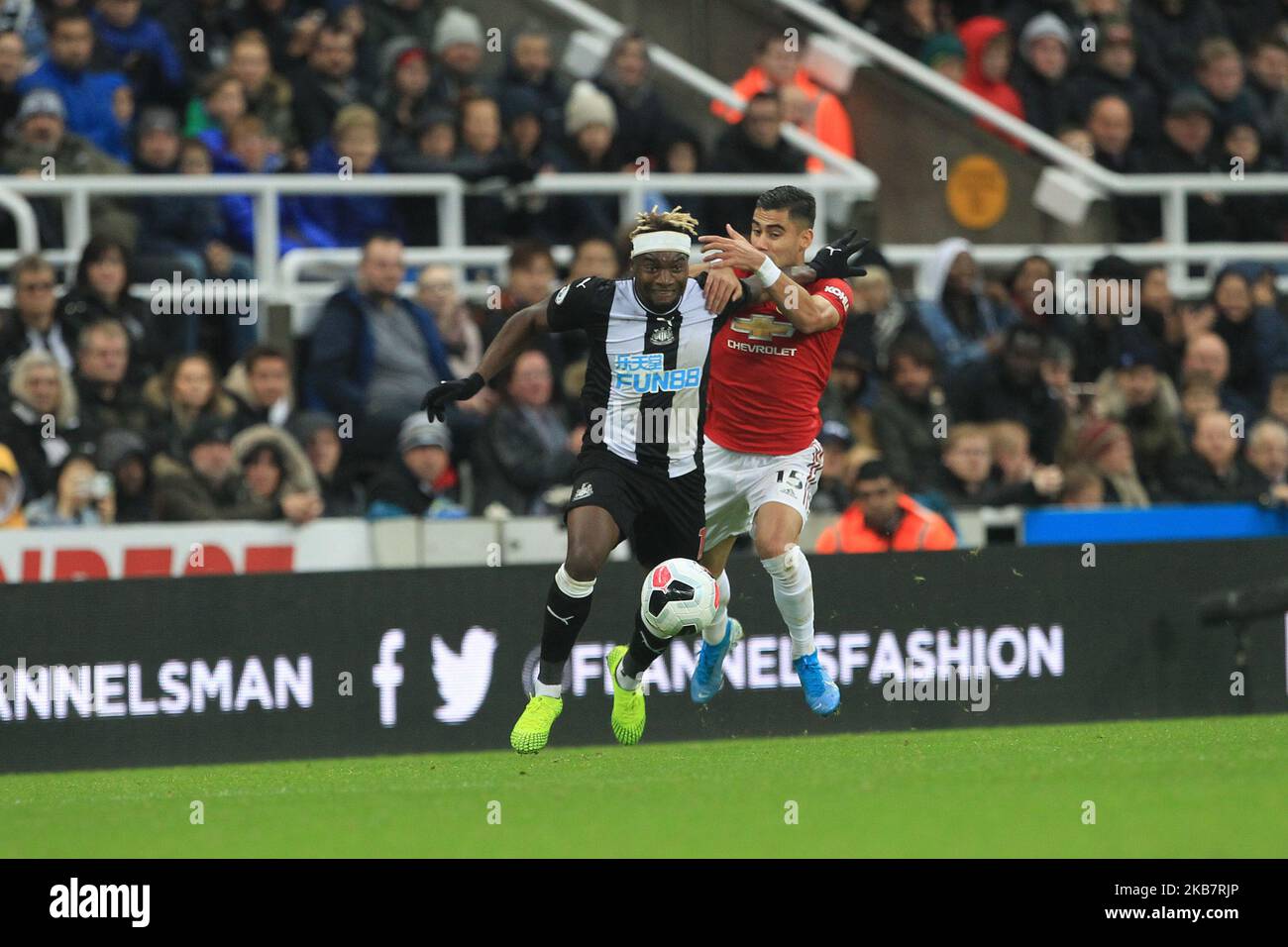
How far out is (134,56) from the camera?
51.5ft

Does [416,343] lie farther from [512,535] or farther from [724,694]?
[724,694]

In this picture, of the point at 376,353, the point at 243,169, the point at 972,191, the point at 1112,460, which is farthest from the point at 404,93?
the point at 1112,460

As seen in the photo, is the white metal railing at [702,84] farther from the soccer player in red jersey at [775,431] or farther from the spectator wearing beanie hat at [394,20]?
the soccer player in red jersey at [775,431]

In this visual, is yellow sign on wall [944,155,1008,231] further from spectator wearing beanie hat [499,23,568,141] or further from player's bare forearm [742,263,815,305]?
player's bare forearm [742,263,815,305]

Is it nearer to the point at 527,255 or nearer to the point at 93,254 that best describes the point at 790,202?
the point at 527,255

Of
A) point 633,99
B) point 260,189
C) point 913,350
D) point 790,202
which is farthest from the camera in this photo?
point 633,99

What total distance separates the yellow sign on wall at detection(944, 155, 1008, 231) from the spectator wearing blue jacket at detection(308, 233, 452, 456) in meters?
5.54

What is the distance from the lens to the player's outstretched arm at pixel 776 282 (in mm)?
10109

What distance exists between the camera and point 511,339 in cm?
1038

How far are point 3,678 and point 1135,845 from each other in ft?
20.5

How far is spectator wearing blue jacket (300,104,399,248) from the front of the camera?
15461 mm

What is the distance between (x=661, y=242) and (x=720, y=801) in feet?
8.16

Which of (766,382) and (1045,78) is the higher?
(1045,78)

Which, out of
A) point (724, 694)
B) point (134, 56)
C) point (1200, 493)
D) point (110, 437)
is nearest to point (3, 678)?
point (110, 437)
